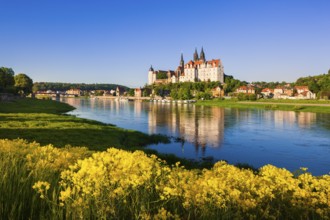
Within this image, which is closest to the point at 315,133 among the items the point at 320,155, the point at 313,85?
the point at 320,155

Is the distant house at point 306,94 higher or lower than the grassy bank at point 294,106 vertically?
higher

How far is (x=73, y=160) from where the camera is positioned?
25.8ft

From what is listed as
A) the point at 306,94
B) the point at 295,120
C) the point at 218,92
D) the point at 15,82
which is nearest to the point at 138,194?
the point at 295,120

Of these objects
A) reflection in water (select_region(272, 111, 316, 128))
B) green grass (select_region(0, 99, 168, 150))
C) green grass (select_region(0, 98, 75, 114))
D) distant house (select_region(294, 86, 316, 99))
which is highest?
distant house (select_region(294, 86, 316, 99))

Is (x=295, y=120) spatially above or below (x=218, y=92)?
below

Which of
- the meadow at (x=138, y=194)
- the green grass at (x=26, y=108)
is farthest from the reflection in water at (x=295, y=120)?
the meadow at (x=138, y=194)

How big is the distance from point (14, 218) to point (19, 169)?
172 centimetres

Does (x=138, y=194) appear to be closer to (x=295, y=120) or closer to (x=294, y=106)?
(x=295, y=120)

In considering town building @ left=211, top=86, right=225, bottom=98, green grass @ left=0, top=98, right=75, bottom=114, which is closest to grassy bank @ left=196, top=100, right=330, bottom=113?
town building @ left=211, top=86, right=225, bottom=98

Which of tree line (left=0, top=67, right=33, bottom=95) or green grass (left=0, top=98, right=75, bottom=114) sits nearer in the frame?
green grass (left=0, top=98, right=75, bottom=114)

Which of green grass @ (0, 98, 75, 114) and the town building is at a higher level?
the town building

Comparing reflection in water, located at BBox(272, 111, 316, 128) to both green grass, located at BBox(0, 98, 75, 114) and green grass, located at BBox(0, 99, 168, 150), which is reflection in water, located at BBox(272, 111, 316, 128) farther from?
green grass, located at BBox(0, 98, 75, 114)

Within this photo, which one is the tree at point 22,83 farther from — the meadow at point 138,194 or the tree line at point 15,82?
the meadow at point 138,194

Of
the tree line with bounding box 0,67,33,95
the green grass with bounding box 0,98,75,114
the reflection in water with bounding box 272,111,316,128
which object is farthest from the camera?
the tree line with bounding box 0,67,33,95
